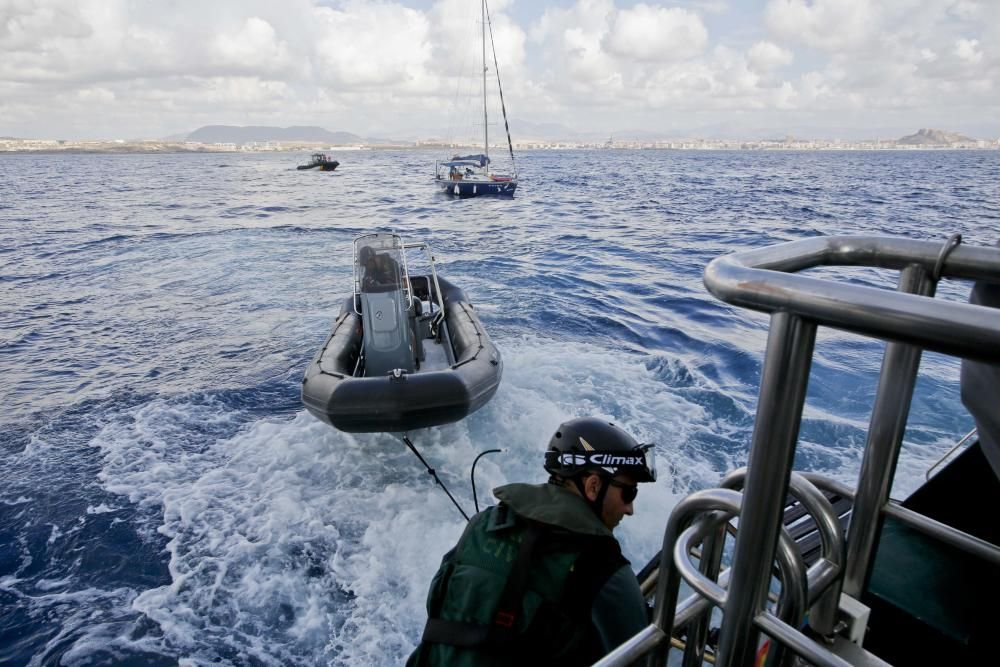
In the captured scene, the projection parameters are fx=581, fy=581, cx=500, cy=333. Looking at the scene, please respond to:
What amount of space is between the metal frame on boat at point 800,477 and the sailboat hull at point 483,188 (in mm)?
33591

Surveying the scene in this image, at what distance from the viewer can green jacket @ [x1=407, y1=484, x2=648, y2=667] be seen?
1684 mm

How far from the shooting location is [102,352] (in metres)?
10.0

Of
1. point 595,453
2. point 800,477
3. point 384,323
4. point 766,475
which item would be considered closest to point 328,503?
point 384,323

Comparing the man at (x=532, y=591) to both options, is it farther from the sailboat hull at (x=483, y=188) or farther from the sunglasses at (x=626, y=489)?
the sailboat hull at (x=483, y=188)

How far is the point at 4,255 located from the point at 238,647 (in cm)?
2107

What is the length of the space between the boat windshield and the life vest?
5.87 meters

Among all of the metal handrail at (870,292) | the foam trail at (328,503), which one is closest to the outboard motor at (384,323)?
the foam trail at (328,503)

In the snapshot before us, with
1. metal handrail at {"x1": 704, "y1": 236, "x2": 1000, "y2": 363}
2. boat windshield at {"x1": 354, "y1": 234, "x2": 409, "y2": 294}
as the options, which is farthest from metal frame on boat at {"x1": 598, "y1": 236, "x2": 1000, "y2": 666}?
boat windshield at {"x1": 354, "y1": 234, "x2": 409, "y2": 294}

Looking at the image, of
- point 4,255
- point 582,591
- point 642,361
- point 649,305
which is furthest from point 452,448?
point 4,255

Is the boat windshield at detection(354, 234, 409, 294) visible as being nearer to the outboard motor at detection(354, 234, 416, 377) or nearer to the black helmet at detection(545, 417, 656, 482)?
the outboard motor at detection(354, 234, 416, 377)

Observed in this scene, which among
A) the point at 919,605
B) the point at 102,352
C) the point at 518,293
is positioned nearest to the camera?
the point at 919,605

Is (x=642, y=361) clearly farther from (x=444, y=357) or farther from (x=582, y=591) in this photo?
(x=582, y=591)

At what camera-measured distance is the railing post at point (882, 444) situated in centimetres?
115

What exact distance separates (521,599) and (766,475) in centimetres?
106
